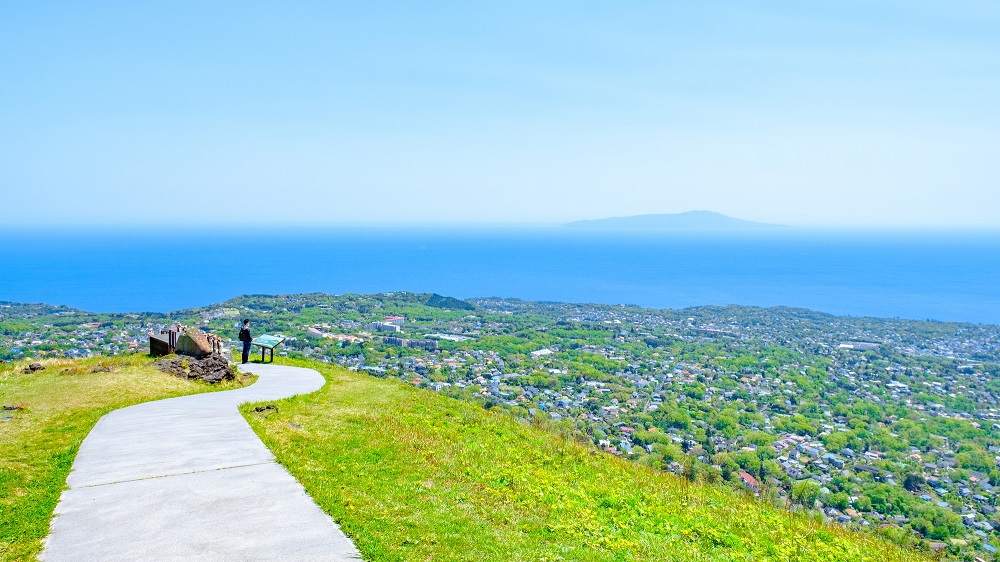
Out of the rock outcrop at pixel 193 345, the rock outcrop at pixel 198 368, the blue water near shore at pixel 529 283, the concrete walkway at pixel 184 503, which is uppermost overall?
the concrete walkway at pixel 184 503

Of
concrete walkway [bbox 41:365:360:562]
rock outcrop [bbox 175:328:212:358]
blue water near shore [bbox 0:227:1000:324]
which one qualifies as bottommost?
blue water near shore [bbox 0:227:1000:324]

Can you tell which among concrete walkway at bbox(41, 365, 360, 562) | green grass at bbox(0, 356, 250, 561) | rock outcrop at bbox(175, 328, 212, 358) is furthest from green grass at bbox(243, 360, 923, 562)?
rock outcrop at bbox(175, 328, 212, 358)

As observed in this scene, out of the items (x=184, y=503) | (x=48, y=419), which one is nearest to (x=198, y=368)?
(x=48, y=419)

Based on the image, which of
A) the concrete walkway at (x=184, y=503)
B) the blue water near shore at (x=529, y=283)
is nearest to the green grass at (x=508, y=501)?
the concrete walkway at (x=184, y=503)

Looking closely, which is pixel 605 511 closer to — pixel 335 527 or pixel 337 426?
pixel 335 527

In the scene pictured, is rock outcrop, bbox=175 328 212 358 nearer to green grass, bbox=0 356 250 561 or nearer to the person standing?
green grass, bbox=0 356 250 561

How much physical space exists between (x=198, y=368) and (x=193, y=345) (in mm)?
1571

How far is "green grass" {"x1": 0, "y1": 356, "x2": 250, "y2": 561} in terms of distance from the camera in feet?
24.4

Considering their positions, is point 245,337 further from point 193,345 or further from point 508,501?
point 508,501

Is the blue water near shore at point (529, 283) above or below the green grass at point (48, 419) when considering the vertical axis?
below

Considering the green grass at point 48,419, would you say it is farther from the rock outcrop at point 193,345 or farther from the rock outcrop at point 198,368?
the rock outcrop at point 193,345

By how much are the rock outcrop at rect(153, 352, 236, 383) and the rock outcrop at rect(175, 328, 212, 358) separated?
1.69ft

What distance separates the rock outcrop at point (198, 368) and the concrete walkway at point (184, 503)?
5.56m

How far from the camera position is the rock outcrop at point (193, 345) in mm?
19281
